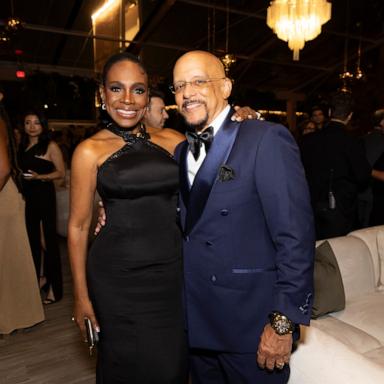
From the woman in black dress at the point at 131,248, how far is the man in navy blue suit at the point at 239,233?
0.21m

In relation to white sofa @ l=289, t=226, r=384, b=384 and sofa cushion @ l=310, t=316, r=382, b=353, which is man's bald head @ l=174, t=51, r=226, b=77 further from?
sofa cushion @ l=310, t=316, r=382, b=353

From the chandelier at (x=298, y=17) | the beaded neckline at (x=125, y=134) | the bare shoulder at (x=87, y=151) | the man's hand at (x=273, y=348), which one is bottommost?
the man's hand at (x=273, y=348)

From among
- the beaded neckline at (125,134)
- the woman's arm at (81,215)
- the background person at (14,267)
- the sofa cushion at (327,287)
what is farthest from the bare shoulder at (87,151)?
the sofa cushion at (327,287)

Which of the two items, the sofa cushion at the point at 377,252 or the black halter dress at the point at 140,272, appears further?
the sofa cushion at the point at 377,252

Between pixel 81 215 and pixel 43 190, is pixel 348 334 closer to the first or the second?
pixel 81 215

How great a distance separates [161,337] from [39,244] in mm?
2748

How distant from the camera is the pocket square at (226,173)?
55.3 inches

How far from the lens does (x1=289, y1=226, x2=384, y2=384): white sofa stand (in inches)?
71.1

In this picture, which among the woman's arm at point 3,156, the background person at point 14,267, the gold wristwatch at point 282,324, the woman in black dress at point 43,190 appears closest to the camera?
the gold wristwatch at point 282,324

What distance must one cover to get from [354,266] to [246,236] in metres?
1.85

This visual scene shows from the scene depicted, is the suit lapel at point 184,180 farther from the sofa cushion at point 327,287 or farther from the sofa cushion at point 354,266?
the sofa cushion at point 354,266

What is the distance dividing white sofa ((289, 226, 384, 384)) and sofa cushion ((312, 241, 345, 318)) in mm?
89

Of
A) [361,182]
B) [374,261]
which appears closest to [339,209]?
[361,182]

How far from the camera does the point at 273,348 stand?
133 centimetres
